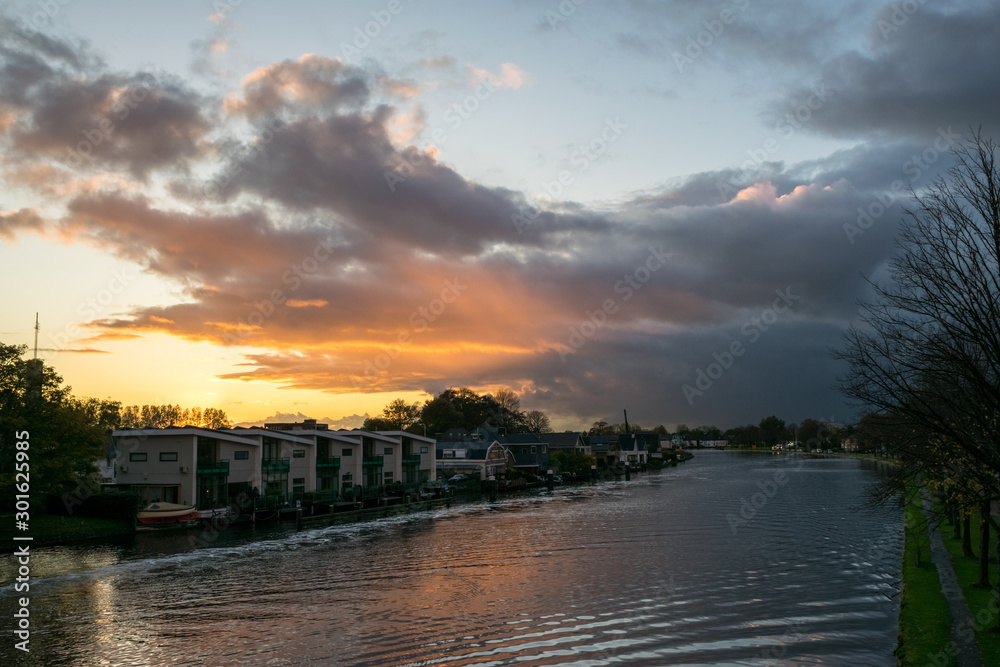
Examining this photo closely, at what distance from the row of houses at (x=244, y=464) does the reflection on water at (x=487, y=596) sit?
631cm

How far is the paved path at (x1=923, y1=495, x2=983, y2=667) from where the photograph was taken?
53.9 ft

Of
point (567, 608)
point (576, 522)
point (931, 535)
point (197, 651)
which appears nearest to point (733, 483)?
point (576, 522)

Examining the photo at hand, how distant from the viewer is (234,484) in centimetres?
5553

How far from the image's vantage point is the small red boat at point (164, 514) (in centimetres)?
4841

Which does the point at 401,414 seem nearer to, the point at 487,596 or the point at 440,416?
the point at 440,416

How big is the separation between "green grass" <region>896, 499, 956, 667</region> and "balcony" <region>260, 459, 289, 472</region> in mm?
47373

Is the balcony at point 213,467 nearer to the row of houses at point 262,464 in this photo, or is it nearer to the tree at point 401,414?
the row of houses at point 262,464

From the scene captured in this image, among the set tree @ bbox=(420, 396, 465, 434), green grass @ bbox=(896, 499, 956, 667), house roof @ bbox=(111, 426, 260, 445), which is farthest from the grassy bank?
tree @ bbox=(420, 396, 465, 434)

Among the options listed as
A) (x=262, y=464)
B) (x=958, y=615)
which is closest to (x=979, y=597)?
(x=958, y=615)

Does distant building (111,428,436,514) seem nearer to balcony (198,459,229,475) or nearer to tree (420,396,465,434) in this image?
balcony (198,459,229,475)

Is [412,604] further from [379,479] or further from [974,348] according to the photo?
[379,479]

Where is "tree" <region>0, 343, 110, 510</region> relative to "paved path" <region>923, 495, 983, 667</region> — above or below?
above

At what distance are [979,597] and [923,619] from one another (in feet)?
10.7

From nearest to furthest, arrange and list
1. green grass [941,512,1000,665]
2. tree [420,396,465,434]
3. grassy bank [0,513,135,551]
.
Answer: green grass [941,512,1000,665], grassy bank [0,513,135,551], tree [420,396,465,434]
